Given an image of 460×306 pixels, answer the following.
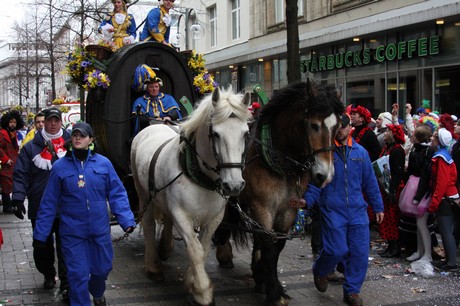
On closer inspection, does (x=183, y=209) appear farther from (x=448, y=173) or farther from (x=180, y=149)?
(x=448, y=173)

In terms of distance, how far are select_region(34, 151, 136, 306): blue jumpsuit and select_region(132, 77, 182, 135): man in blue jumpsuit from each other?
2.93 m

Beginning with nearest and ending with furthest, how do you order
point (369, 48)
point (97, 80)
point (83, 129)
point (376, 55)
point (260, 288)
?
point (83, 129) → point (260, 288) → point (97, 80) → point (376, 55) → point (369, 48)

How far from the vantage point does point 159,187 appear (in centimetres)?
583

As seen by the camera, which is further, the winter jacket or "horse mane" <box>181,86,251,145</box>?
the winter jacket

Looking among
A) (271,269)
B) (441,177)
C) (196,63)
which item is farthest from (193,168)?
(196,63)

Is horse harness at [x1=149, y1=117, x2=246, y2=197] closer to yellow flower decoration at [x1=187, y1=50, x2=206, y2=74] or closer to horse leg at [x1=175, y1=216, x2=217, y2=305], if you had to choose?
horse leg at [x1=175, y1=216, x2=217, y2=305]

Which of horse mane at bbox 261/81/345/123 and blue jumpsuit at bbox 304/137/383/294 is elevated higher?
horse mane at bbox 261/81/345/123

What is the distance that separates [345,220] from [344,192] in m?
0.28

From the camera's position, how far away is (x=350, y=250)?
222 inches

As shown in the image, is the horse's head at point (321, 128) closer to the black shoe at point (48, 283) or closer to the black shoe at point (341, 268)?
the black shoe at point (341, 268)

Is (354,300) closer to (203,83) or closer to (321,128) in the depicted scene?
(321,128)

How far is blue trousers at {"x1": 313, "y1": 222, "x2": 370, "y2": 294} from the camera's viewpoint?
5.53m

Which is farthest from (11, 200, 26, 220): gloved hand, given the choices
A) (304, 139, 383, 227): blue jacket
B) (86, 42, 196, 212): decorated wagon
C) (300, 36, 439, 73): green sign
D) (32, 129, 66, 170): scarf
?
(300, 36, 439, 73): green sign

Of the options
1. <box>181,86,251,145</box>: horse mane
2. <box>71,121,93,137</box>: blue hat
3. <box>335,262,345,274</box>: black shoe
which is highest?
<box>181,86,251,145</box>: horse mane
